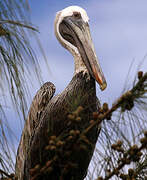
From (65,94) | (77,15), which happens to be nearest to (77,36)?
(77,15)

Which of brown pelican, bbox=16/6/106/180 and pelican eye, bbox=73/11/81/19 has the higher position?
pelican eye, bbox=73/11/81/19

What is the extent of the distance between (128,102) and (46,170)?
0.45 metres

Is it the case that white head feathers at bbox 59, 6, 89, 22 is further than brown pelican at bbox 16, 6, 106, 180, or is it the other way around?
white head feathers at bbox 59, 6, 89, 22

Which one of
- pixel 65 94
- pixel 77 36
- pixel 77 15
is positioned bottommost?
pixel 65 94

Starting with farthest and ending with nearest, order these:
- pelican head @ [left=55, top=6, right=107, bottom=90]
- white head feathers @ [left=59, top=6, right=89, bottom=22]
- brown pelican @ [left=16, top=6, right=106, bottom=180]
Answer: white head feathers @ [left=59, top=6, right=89, bottom=22], pelican head @ [left=55, top=6, right=107, bottom=90], brown pelican @ [left=16, top=6, right=106, bottom=180]

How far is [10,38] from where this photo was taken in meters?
2.22

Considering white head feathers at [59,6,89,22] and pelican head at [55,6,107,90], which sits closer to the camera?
pelican head at [55,6,107,90]

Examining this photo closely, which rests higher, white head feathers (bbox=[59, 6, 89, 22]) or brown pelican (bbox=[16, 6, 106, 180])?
white head feathers (bbox=[59, 6, 89, 22])

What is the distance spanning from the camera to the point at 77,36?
461 centimetres

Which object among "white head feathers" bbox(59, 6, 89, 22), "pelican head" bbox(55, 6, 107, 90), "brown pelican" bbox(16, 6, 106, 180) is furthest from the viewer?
"white head feathers" bbox(59, 6, 89, 22)

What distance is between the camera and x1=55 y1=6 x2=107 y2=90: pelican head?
4152 millimetres

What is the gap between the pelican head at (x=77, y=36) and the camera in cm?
415

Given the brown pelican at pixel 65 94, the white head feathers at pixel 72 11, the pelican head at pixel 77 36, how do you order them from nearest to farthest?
the brown pelican at pixel 65 94
the pelican head at pixel 77 36
the white head feathers at pixel 72 11

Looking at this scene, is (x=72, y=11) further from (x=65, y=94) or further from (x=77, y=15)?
(x=65, y=94)
